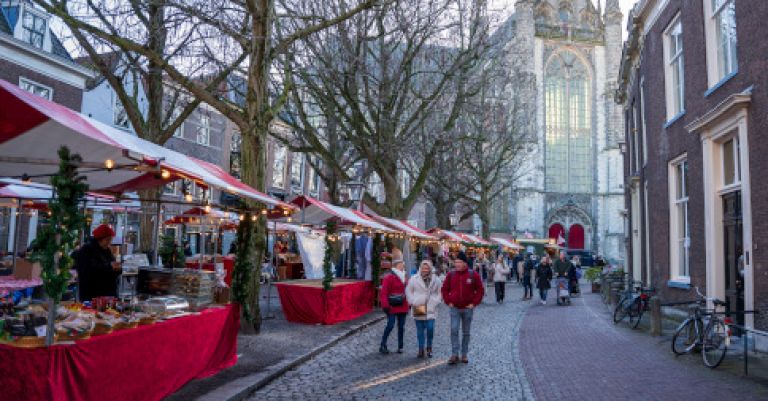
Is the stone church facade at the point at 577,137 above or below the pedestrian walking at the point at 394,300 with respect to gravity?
above

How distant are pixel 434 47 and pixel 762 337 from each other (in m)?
12.6

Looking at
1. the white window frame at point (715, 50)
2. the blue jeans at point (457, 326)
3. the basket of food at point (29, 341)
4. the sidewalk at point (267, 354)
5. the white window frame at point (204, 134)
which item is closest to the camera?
the basket of food at point (29, 341)

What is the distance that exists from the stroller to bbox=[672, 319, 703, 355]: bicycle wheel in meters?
10.8

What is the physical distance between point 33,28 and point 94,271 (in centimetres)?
1767

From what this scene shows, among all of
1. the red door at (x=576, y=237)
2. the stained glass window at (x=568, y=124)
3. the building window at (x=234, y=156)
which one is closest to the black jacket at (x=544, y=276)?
the building window at (x=234, y=156)

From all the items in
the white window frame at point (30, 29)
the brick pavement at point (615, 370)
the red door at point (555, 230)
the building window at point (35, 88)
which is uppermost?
the white window frame at point (30, 29)

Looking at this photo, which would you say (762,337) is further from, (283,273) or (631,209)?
(283,273)

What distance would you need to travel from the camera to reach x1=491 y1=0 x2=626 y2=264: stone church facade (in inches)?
2235

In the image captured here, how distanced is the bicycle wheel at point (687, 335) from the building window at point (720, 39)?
15.6 ft

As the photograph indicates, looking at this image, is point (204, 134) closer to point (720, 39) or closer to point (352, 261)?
point (352, 261)

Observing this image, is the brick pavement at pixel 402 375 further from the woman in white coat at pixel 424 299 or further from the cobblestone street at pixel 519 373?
the woman in white coat at pixel 424 299

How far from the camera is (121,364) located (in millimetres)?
5203

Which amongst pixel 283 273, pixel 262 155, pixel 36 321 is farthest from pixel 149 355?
pixel 283 273

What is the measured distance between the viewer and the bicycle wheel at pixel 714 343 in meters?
8.45
